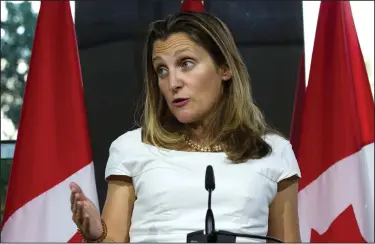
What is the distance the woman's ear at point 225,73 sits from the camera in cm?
152

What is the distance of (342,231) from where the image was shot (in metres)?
2.23

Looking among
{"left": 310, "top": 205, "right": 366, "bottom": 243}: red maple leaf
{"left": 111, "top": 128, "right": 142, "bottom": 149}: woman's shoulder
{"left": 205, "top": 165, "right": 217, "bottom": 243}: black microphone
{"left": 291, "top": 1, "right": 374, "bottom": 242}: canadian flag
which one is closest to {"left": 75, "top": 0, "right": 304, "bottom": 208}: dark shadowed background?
{"left": 291, "top": 1, "right": 374, "bottom": 242}: canadian flag

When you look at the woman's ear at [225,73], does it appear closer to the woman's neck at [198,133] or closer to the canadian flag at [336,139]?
the woman's neck at [198,133]

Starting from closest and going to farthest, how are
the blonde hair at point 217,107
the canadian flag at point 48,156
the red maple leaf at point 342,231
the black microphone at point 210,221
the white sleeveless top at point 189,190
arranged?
the black microphone at point 210,221
the white sleeveless top at point 189,190
the blonde hair at point 217,107
the canadian flag at point 48,156
the red maple leaf at point 342,231

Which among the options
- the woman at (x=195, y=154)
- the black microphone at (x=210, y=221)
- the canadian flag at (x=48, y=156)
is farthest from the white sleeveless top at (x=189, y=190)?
the canadian flag at (x=48, y=156)

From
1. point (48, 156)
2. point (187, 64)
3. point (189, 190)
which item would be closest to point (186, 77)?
point (187, 64)

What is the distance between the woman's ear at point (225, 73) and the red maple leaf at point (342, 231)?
0.92m

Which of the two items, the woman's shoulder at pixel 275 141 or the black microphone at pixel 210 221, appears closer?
the black microphone at pixel 210 221

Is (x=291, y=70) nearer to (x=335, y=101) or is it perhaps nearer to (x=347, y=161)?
(x=335, y=101)

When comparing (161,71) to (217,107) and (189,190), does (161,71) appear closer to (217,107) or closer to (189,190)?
(217,107)

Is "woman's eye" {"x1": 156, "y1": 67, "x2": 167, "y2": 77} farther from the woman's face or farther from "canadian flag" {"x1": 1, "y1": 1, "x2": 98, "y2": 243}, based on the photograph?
"canadian flag" {"x1": 1, "y1": 1, "x2": 98, "y2": 243}

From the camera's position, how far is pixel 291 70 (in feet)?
7.90

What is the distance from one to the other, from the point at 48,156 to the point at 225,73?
839mm

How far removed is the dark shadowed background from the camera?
2.29m
